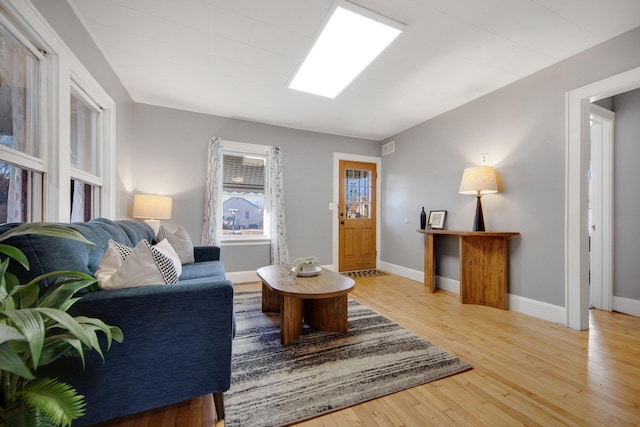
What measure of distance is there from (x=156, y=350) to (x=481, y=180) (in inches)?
126

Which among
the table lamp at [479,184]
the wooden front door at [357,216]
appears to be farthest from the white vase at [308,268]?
the wooden front door at [357,216]

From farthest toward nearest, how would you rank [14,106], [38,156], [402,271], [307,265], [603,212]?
[402,271] → [603,212] → [307,265] → [38,156] → [14,106]

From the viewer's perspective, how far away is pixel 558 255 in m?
2.49

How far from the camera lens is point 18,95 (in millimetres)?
1529

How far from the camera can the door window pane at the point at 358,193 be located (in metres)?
4.80

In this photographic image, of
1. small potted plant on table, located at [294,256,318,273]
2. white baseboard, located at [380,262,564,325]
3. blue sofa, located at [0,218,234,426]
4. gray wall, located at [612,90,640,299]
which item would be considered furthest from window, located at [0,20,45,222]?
gray wall, located at [612,90,640,299]

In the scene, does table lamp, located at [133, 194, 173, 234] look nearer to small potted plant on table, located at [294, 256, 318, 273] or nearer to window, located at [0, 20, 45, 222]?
window, located at [0, 20, 45, 222]

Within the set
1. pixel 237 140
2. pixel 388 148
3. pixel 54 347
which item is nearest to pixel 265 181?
pixel 237 140

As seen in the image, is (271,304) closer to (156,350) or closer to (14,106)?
(156,350)

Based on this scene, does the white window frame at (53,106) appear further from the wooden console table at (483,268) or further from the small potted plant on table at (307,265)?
the wooden console table at (483,268)

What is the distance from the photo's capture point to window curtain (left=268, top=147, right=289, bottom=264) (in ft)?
13.2

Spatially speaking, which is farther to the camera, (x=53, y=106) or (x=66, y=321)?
(x=53, y=106)

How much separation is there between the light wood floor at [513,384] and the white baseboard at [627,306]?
179 millimetres

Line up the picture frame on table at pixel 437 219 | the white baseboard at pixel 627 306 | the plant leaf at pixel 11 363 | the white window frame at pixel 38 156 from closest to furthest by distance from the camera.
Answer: the plant leaf at pixel 11 363, the white window frame at pixel 38 156, the white baseboard at pixel 627 306, the picture frame on table at pixel 437 219
